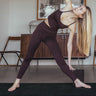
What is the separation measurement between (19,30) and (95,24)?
7.24 ft

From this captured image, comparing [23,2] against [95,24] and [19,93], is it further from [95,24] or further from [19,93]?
[19,93]

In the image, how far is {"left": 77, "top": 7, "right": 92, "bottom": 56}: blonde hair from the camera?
2.22 m

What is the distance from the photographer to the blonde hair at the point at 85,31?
7.27 ft

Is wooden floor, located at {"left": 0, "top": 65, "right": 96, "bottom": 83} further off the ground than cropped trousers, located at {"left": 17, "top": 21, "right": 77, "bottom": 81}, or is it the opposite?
cropped trousers, located at {"left": 17, "top": 21, "right": 77, "bottom": 81}

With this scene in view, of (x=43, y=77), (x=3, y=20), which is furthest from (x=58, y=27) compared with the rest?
(x=3, y=20)

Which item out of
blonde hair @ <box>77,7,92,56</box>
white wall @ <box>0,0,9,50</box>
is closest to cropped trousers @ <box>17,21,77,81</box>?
blonde hair @ <box>77,7,92,56</box>

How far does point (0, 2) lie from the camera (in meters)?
4.64

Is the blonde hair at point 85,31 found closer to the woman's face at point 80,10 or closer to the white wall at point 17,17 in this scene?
the woman's face at point 80,10

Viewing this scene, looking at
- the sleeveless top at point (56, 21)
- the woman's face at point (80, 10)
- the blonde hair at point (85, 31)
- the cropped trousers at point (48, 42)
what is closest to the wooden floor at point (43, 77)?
the cropped trousers at point (48, 42)

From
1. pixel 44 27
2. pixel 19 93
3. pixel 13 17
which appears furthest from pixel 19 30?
pixel 19 93

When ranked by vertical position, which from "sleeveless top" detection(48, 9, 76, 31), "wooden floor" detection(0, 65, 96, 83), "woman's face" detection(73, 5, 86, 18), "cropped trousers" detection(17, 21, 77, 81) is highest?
"woman's face" detection(73, 5, 86, 18)

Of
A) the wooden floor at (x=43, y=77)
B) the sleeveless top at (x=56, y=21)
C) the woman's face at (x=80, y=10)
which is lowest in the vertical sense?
the wooden floor at (x=43, y=77)

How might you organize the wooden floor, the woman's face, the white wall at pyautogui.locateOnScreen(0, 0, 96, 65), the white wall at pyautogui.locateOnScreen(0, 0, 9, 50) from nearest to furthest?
1. the woman's face
2. the wooden floor
3. the white wall at pyautogui.locateOnScreen(0, 0, 9, 50)
4. the white wall at pyautogui.locateOnScreen(0, 0, 96, 65)

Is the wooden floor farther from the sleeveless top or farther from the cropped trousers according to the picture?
the sleeveless top
